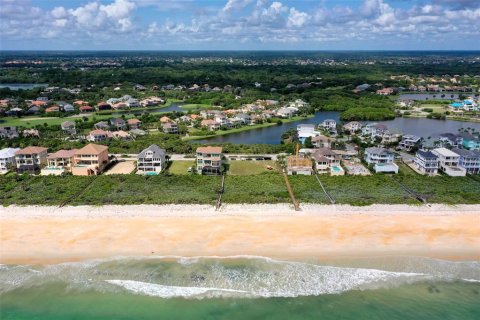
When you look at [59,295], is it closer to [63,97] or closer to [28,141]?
[28,141]

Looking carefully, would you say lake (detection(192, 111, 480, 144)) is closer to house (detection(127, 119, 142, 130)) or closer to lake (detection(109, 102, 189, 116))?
house (detection(127, 119, 142, 130))

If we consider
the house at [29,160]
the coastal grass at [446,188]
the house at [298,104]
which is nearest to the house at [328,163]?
the coastal grass at [446,188]

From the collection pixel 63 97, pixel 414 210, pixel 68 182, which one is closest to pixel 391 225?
pixel 414 210

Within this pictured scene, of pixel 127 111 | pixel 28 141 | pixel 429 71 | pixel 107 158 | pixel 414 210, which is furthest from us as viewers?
pixel 429 71

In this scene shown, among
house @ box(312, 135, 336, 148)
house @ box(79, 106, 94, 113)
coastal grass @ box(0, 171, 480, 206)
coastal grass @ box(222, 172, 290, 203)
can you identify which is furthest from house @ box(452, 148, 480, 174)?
house @ box(79, 106, 94, 113)

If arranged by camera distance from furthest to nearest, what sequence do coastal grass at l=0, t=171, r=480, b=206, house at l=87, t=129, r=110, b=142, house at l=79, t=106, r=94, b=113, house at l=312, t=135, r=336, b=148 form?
house at l=79, t=106, r=94, b=113 < house at l=87, t=129, r=110, b=142 < house at l=312, t=135, r=336, b=148 < coastal grass at l=0, t=171, r=480, b=206

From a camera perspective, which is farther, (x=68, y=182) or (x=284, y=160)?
(x=284, y=160)

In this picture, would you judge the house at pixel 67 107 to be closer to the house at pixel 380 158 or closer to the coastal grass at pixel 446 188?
the house at pixel 380 158
